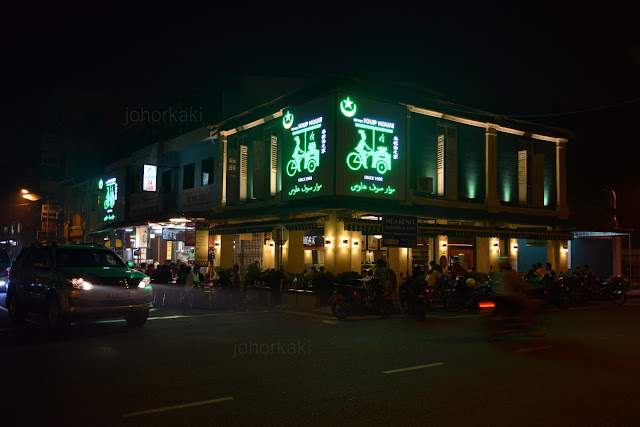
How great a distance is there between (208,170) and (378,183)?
37.6 ft

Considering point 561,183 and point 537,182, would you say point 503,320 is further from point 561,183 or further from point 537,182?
point 561,183

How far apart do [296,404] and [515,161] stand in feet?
78.6

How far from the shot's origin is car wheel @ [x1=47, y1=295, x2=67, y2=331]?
11945 millimetres

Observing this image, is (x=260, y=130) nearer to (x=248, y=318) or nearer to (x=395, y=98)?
(x=395, y=98)

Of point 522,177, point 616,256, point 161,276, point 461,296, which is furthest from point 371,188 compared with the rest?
point 616,256

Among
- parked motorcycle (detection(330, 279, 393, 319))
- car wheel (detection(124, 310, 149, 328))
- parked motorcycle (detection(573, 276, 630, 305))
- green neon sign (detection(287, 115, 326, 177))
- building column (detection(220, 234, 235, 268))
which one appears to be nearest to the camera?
car wheel (detection(124, 310, 149, 328))

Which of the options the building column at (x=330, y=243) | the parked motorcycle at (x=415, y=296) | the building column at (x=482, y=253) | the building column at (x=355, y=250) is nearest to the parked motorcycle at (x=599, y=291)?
the building column at (x=482, y=253)

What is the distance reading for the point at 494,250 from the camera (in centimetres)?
2606

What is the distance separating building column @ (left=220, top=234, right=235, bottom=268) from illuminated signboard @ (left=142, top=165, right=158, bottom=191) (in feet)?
22.9

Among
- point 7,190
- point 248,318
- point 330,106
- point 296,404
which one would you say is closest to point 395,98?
point 330,106

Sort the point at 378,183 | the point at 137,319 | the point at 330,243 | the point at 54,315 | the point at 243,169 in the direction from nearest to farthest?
the point at 54,315 → the point at 137,319 → the point at 330,243 → the point at 378,183 → the point at 243,169

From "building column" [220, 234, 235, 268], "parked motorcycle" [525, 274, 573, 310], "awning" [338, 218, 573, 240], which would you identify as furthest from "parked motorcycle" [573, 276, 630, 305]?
"building column" [220, 234, 235, 268]

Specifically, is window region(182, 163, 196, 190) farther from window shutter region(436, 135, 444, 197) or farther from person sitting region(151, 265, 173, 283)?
window shutter region(436, 135, 444, 197)

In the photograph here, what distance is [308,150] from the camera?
71.2ft
